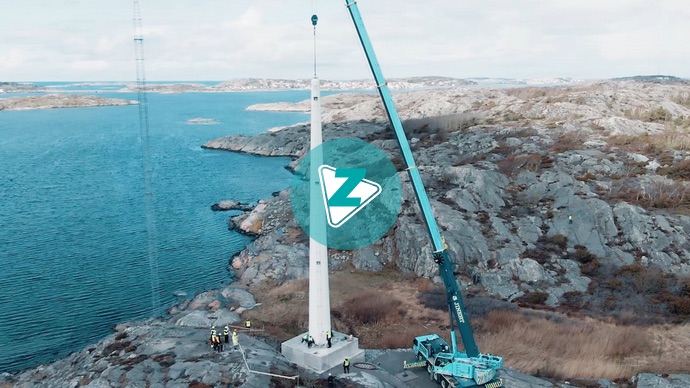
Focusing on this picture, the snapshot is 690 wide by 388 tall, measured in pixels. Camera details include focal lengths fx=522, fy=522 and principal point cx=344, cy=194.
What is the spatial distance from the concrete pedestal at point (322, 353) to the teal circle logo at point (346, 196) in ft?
17.6

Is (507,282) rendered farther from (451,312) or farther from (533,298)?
(451,312)

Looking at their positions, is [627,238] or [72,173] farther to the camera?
[72,173]

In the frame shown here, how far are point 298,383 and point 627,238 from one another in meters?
37.0

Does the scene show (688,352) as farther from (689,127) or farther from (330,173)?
(689,127)

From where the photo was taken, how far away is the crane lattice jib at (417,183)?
22125 millimetres

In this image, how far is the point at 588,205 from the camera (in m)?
51.6

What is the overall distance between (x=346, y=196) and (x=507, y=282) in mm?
27524

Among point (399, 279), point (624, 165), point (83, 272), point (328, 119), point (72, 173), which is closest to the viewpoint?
point (399, 279)

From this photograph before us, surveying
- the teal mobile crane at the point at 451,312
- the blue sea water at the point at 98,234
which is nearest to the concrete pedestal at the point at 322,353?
the teal mobile crane at the point at 451,312

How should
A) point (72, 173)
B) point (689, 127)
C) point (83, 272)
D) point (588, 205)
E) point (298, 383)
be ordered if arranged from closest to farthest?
point (298, 383) → point (83, 272) → point (588, 205) → point (689, 127) → point (72, 173)

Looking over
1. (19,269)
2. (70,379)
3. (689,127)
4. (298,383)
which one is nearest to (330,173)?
(298,383)

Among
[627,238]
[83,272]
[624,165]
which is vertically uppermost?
[624,165]

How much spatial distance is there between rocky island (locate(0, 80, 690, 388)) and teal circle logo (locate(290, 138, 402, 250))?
195 cm

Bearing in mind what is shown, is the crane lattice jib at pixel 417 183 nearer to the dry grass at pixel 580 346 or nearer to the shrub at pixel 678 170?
the dry grass at pixel 580 346
